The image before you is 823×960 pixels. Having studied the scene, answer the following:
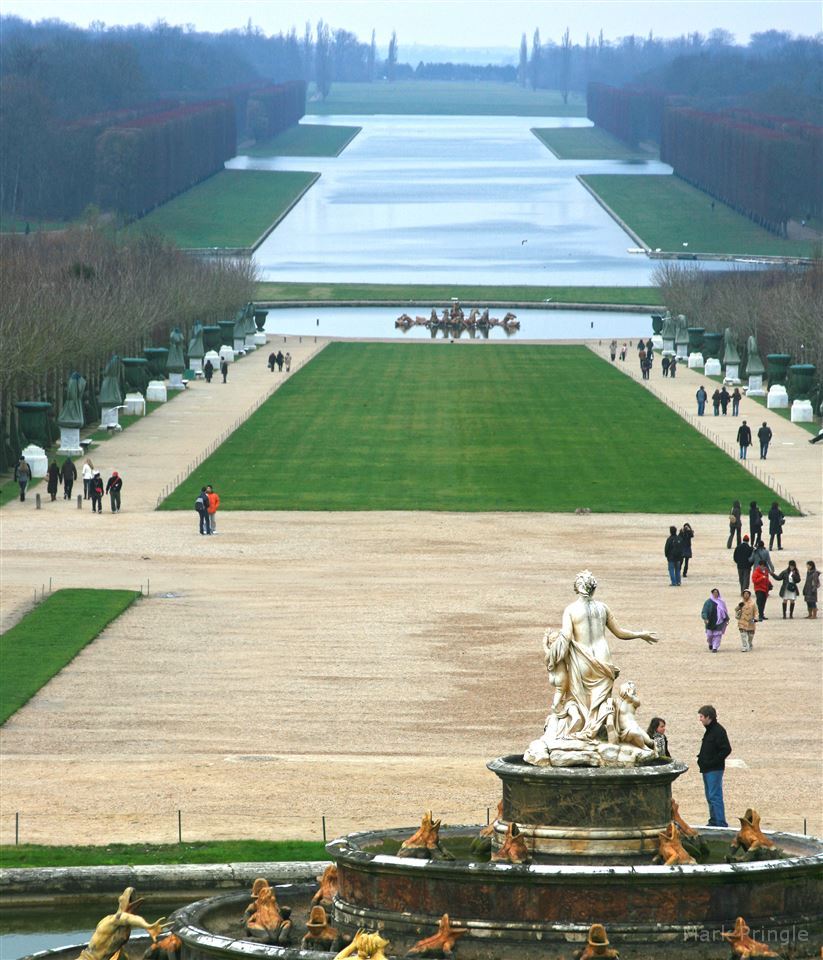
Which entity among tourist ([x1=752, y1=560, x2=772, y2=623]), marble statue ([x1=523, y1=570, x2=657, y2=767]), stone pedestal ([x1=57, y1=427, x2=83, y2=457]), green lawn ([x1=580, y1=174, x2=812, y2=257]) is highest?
marble statue ([x1=523, y1=570, x2=657, y2=767])

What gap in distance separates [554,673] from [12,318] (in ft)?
176

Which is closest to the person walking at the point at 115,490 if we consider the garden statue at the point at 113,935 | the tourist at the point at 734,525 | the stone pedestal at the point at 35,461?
the stone pedestal at the point at 35,461

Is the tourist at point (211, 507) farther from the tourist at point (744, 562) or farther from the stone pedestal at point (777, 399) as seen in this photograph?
the stone pedestal at point (777, 399)

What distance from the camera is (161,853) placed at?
86.9 feet

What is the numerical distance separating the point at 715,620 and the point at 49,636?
1142 cm

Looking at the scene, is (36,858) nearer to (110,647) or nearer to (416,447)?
(110,647)

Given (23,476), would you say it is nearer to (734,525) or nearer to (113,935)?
(734,525)

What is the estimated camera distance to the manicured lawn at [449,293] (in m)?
134

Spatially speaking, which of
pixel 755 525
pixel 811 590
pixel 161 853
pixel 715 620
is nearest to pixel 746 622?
pixel 715 620

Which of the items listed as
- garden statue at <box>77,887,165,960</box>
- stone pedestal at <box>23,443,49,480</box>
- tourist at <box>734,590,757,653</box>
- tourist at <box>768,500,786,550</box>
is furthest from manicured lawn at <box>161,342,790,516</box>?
garden statue at <box>77,887,165,960</box>

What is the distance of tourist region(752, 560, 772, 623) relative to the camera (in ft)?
142

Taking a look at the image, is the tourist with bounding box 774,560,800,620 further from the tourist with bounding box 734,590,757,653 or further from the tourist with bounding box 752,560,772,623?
the tourist with bounding box 734,590,757,653

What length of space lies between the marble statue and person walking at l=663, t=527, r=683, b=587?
979 inches

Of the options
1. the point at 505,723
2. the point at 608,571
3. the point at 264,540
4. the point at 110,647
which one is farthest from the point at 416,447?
the point at 505,723
